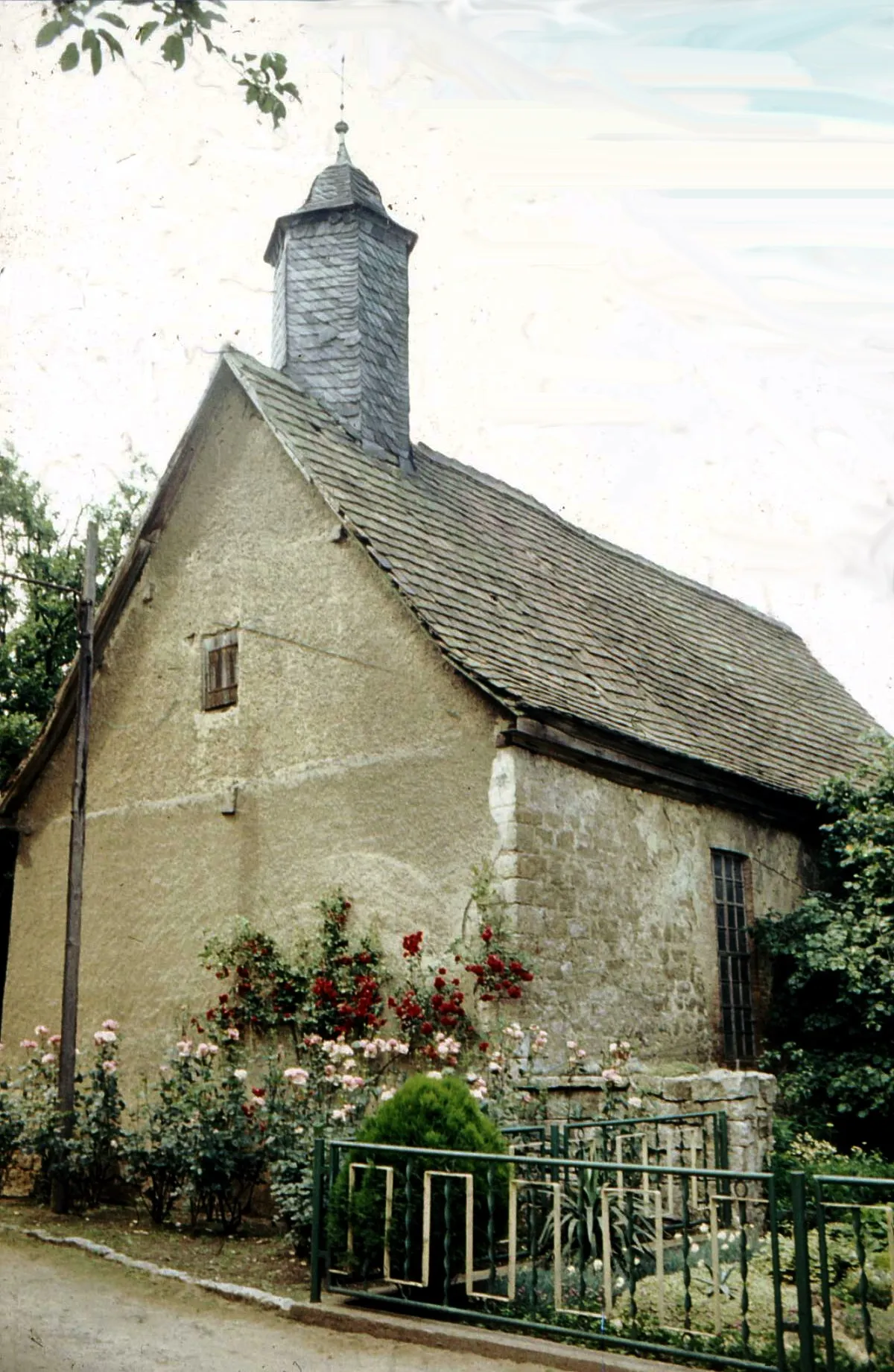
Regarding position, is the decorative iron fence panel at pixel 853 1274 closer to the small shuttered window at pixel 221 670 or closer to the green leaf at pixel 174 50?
the green leaf at pixel 174 50

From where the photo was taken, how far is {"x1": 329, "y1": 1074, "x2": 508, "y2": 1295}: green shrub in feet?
24.2

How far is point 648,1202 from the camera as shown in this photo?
29.0 ft

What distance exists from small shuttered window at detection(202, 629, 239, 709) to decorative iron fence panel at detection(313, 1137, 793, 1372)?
241 inches

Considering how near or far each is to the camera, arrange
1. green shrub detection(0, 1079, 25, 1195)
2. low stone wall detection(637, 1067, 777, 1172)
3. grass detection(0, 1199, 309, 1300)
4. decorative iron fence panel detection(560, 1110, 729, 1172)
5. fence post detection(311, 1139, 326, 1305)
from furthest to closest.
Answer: green shrub detection(0, 1079, 25, 1195), low stone wall detection(637, 1067, 777, 1172), decorative iron fence panel detection(560, 1110, 729, 1172), grass detection(0, 1199, 309, 1300), fence post detection(311, 1139, 326, 1305)

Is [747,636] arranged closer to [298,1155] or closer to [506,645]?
[506,645]

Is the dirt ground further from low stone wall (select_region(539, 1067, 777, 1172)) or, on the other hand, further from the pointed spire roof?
the pointed spire roof

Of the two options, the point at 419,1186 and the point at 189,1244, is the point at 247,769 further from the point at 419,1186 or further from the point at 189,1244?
the point at 419,1186

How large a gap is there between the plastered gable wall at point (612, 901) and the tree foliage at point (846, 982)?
1108mm

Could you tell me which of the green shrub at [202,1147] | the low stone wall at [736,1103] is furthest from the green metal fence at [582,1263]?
the green shrub at [202,1147]

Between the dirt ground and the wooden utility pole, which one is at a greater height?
the wooden utility pole

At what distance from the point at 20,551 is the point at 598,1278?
17982mm

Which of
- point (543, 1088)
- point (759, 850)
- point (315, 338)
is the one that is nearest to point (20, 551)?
point (315, 338)

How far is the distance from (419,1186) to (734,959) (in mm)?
7467

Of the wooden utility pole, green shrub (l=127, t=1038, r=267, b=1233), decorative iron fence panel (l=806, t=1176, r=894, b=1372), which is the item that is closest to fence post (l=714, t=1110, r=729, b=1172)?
decorative iron fence panel (l=806, t=1176, r=894, b=1372)
